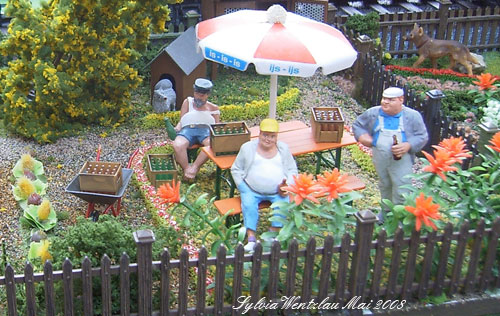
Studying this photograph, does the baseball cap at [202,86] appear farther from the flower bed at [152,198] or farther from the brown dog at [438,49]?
the brown dog at [438,49]

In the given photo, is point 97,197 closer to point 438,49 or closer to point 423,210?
point 423,210

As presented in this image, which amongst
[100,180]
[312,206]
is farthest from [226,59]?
[312,206]

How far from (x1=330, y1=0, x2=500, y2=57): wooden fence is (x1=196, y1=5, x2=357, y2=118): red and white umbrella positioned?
565cm

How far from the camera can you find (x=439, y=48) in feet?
46.3

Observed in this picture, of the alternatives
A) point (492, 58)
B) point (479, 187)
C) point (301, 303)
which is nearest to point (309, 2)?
point (492, 58)

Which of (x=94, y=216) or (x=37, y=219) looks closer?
(x=37, y=219)

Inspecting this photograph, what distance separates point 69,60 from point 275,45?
3.59m

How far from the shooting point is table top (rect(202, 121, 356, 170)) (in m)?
8.52

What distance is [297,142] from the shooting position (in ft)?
29.6

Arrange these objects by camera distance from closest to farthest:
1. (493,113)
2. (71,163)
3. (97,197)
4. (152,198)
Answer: (97,197), (152,198), (493,113), (71,163)

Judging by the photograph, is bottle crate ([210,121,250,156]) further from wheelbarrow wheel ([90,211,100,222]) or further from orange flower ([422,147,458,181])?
orange flower ([422,147,458,181])

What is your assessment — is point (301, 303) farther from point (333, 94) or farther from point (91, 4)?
point (333, 94)

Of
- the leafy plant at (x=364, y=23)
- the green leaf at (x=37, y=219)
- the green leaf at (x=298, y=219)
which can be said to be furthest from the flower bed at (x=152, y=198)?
the leafy plant at (x=364, y=23)

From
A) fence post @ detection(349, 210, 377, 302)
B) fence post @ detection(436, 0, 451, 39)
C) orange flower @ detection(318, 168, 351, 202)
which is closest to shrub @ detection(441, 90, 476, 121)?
fence post @ detection(436, 0, 451, 39)
